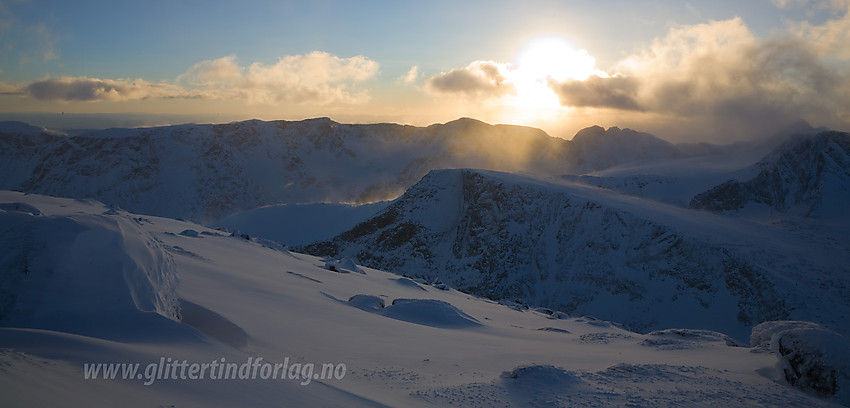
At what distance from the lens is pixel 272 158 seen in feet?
503

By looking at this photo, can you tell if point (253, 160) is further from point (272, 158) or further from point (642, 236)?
point (642, 236)

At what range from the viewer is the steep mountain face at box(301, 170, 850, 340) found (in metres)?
35.1

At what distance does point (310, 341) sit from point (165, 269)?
2.41 meters

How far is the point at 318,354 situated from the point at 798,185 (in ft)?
227

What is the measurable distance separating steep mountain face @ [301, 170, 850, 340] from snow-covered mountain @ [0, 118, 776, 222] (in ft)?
262

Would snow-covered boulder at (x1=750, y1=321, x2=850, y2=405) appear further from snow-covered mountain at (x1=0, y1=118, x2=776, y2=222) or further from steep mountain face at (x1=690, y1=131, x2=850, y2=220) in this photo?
snow-covered mountain at (x1=0, y1=118, x2=776, y2=222)

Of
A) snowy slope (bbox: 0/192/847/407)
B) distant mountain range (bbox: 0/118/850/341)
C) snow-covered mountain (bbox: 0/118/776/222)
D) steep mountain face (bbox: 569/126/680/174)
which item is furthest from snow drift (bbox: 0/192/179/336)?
steep mountain face (bbox: 569/126/680/174)

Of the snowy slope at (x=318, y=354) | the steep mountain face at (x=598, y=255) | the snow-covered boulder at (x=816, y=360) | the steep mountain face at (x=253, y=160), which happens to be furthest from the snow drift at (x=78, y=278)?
the steep mountain face at (x=253, y=160)

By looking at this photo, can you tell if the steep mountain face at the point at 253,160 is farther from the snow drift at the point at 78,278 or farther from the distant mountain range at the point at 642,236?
the snow drift at the point at 78,278

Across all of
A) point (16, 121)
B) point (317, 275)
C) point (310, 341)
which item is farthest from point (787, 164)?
point (16, 121)

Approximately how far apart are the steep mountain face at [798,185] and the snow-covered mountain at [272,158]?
95.5 meters

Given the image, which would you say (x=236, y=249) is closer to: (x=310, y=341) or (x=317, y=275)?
(x=317, y=275)

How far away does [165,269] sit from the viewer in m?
7.27

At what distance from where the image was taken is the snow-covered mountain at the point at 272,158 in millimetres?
125438
